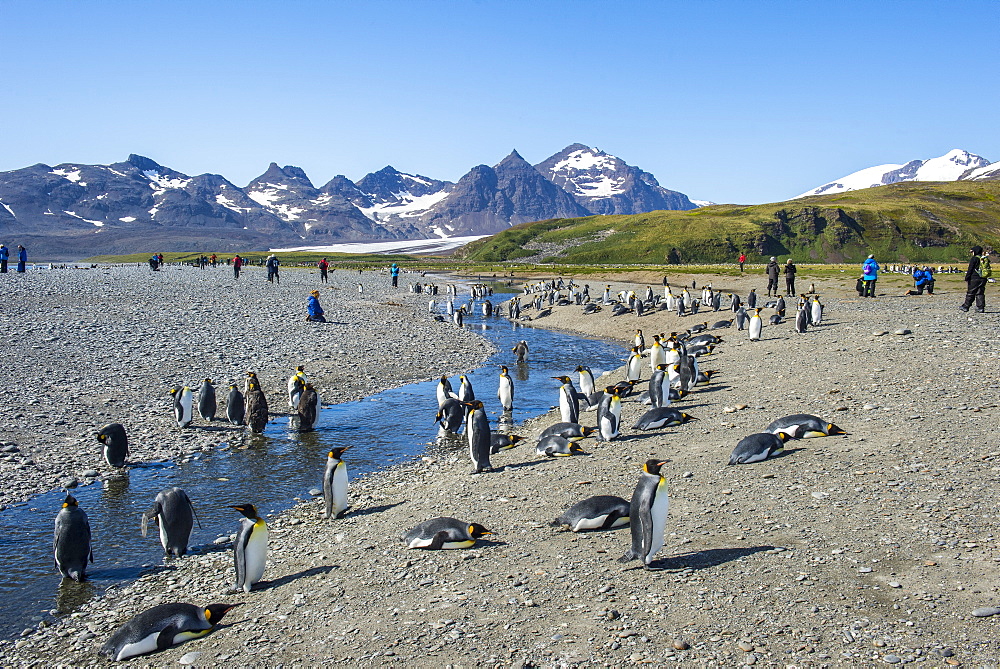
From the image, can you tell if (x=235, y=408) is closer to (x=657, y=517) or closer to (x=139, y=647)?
(x=139, y=647)

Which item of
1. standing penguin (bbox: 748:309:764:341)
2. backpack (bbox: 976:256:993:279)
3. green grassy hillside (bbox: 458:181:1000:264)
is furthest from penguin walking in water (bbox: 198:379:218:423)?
green grassy hillside (bbox: 458:181:1000:264)

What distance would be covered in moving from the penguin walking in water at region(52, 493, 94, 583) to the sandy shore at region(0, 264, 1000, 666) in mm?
556

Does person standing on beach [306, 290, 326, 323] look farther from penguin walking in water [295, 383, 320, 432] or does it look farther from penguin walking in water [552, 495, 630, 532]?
penguin walking in water [552, 495, 630, 532]

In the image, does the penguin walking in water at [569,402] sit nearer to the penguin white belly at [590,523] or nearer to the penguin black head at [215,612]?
the penguin white belly at [590,523]

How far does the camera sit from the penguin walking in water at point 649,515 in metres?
6.12

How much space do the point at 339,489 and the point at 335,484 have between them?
99 mm

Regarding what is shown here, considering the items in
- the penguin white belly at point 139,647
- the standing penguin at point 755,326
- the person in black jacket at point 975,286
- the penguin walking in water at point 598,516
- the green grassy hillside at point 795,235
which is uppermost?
the green grassy hillside at point 795,235

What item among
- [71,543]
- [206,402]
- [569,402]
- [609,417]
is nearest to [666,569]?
[609,417]

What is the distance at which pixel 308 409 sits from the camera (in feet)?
41.9

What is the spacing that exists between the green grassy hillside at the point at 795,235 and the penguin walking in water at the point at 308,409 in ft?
266

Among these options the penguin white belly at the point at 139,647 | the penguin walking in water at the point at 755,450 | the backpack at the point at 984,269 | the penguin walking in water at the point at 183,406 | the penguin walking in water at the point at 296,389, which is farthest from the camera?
the backpack at the point at 984,269

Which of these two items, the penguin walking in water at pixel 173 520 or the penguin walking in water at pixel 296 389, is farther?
the penguin walking in water at pixel 296 389

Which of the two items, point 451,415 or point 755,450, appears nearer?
point 755,450

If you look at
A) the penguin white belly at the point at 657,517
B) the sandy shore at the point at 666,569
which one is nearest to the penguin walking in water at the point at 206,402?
the sandy shore at the point at 666,569
